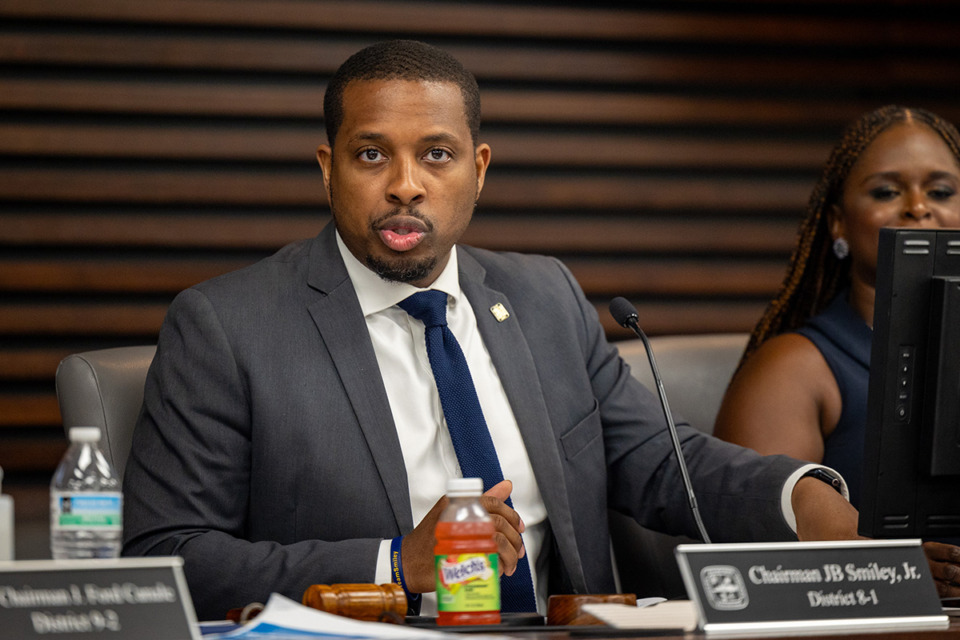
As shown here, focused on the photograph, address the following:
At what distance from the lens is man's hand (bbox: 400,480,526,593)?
174 centimetres

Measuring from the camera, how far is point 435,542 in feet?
5.88

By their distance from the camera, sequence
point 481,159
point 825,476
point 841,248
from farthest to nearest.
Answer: point 841,248, point 481,159, point 825,476

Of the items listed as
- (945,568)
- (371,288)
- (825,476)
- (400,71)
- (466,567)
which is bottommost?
(945,568)

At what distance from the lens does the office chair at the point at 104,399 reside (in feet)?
7.50

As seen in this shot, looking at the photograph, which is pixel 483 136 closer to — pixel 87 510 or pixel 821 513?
pixel 821 513

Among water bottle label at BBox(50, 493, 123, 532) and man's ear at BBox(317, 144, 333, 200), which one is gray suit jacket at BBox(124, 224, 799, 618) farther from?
water bottle label at BBox(50, 493, 123, 532)

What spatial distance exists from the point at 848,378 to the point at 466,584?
1604 mm

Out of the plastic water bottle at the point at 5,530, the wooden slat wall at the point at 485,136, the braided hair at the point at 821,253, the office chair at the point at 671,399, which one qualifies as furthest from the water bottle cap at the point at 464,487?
the wooden slat wall at the point at 485,136

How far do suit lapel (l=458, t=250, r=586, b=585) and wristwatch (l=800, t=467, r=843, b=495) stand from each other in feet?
1.60

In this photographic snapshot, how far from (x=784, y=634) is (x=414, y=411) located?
1023mm

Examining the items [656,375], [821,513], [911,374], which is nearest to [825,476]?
[821,513]

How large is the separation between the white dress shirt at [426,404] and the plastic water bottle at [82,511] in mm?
711

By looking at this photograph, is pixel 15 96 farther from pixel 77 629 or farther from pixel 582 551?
pixel 77 629

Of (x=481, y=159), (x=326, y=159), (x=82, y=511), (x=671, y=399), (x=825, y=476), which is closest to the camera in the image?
(x=82, y=511)
